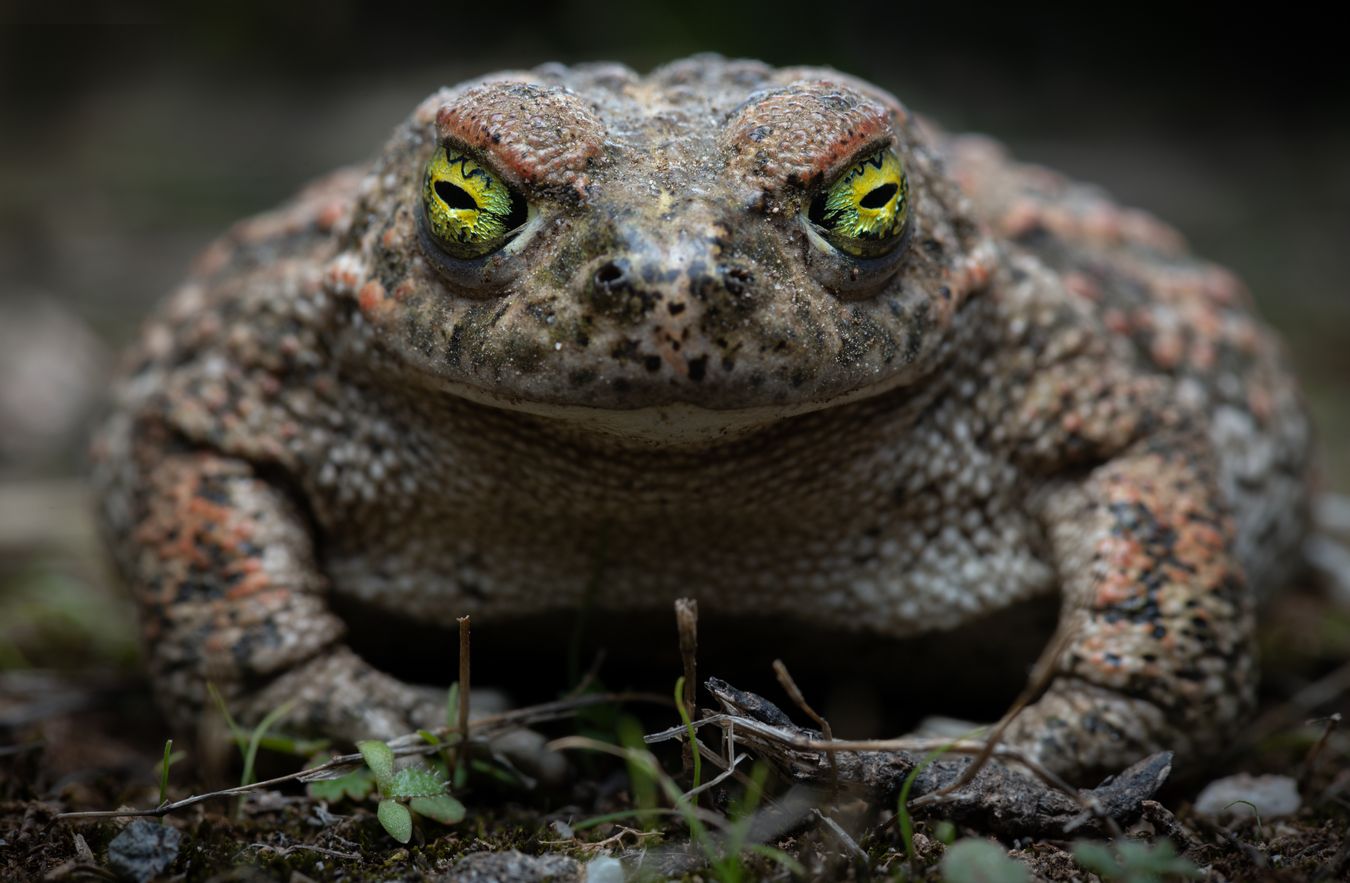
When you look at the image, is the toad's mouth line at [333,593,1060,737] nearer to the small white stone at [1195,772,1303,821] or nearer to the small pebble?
the small white stone at [1195,772,1303,821]

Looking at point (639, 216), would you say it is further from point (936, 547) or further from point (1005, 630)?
point (1005, 630)

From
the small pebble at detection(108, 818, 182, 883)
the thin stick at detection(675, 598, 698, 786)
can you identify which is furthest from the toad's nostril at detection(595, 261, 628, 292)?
the small pebble at detection(108, 818, 182, 883)

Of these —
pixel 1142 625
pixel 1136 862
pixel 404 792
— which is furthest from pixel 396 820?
pixel 1142 625

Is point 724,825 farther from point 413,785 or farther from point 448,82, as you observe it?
point 448,82

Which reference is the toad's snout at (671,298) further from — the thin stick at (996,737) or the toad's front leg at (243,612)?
the toad's front leg at (243,612)

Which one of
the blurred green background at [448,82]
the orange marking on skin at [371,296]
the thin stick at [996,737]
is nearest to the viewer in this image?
the thin stick at [996,737]

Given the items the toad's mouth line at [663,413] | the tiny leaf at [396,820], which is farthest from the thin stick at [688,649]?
the tiny leaf at [396,820]
